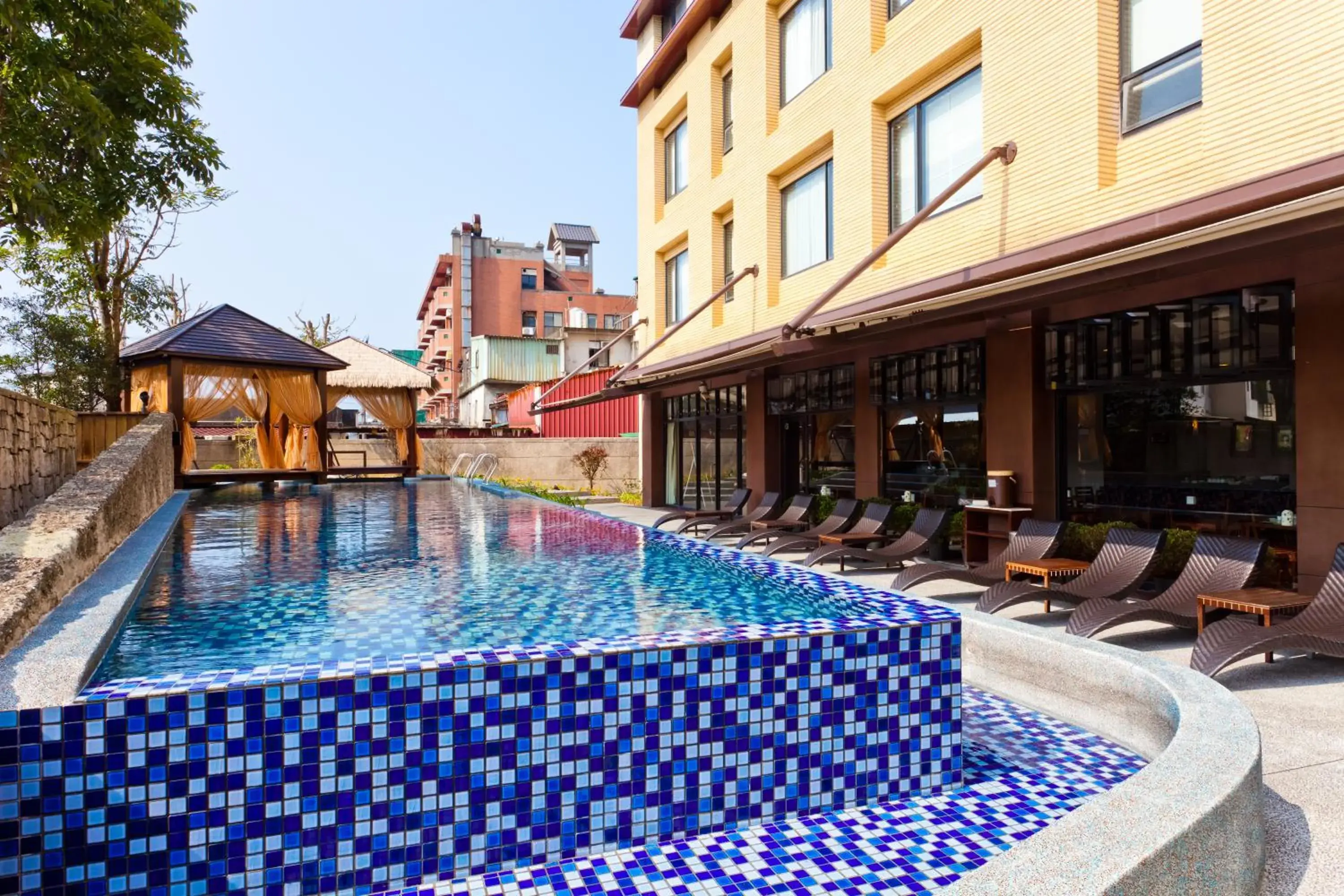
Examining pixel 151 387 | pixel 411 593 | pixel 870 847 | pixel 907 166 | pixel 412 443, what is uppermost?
pixel 907 166

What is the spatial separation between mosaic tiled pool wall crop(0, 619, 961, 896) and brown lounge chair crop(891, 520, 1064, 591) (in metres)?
4.05

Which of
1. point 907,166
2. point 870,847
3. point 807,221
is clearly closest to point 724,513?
point 807,221

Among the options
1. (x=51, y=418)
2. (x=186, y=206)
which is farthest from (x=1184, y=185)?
(x=186, y=206)

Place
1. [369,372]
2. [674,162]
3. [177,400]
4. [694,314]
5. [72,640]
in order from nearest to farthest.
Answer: [72,640]
[694,314]
[177,400]
[674,162]
[369,372]

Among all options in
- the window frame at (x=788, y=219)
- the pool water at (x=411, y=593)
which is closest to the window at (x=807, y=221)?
the window frame at (x=788, y=219)

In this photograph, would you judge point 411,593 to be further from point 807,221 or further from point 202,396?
point 202,396

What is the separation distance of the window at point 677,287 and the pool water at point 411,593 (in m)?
8.89

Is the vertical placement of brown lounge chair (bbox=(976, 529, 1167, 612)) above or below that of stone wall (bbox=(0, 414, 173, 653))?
below

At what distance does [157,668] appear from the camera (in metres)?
3.60

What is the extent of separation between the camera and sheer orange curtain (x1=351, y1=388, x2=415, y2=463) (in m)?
23.7

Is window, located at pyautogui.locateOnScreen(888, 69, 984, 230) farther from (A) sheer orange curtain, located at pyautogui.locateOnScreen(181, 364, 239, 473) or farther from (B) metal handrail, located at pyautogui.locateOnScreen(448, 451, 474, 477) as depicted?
(B) metal handrail, located at pyautogui.locateOnScreen(448, 451, 474, 477)

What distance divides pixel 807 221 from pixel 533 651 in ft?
38.8

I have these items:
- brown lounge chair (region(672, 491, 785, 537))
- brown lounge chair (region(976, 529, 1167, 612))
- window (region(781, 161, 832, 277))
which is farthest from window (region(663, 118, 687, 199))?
brown lounge chair (region(976, 529, 1167, 612))

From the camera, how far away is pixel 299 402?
20.9 m
